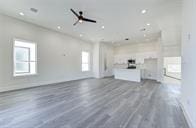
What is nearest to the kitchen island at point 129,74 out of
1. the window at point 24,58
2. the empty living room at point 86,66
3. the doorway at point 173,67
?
the empty living room at point 86,66

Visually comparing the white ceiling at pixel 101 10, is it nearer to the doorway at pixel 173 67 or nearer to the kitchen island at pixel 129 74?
the kitchen island at pixel 129 74

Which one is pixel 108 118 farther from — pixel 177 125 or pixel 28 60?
pixel 28 60

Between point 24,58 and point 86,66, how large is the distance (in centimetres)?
497

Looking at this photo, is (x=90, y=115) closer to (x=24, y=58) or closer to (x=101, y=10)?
(x=101, y=10)

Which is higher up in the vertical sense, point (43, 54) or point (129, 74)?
point (43, 54)

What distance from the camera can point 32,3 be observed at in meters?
3.71

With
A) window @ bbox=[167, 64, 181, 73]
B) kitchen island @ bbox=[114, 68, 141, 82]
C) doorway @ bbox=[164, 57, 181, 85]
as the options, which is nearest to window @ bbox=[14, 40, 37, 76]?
kitchen island @ bbox=[114, 68, 141, 82]

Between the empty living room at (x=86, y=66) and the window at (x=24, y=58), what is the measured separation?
0.15 feet

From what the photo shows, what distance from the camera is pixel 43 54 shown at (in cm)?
627

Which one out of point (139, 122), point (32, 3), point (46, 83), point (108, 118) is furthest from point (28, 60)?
point (139, 122)

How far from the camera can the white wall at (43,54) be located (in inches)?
187

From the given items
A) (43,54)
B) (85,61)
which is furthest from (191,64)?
(85,61)

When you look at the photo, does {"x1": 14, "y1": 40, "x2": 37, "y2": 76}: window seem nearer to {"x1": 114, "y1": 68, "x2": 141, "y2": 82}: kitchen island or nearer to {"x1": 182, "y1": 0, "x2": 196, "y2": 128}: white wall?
{"x1": 114, "y1": 68, "x2": 141, "y2": 82}: kitchen island

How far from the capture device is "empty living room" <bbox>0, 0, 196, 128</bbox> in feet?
7.80
